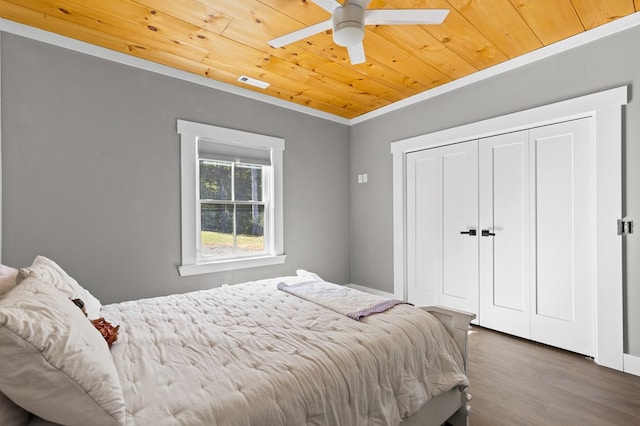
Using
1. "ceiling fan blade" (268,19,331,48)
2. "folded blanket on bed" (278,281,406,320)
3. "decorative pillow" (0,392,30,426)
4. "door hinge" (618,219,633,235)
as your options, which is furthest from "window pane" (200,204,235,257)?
"door hinge" (618,219,633,235)

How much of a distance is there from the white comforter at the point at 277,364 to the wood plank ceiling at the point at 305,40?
80.4 inches

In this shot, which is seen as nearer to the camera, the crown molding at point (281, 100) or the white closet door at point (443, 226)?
the crown molding at point (281, 100)

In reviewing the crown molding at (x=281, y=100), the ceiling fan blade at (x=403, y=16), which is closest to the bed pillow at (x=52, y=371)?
the ceiling fan blade at (x=403, y=16)

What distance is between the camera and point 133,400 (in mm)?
1023

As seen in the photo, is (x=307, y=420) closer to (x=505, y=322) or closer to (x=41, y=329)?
(x=41, y=329)

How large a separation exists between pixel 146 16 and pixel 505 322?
13.2 ft

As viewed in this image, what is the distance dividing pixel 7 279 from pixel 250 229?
2.39 m

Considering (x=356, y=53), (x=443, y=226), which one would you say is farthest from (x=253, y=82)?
(x=443, y=226)

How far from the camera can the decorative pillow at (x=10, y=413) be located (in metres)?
0.82

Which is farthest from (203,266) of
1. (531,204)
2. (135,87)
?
(531,204)

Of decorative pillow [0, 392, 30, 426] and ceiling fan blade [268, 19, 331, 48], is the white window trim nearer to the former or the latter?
ceiling fan blade [268, 19, 331, 48]

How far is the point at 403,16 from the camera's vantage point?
1781 millimetres

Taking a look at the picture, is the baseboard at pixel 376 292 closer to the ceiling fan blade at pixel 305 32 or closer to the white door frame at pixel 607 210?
the white door frame at pixel 607 210

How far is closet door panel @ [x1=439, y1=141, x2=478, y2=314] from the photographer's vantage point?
326 centimetres
